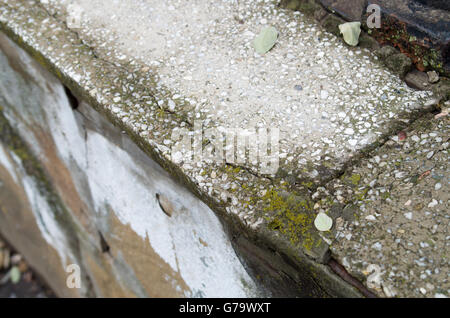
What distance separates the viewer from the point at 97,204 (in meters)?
2.15

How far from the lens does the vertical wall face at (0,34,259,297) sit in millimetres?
1536

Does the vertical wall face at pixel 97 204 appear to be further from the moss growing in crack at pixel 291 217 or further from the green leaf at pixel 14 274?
the green leaf at pixel 14 274

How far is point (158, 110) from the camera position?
1388 millimetres

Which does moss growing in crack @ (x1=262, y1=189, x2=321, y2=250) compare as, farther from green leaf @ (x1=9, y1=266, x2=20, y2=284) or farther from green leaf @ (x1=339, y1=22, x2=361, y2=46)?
green leaf @ (x1=9, y1=266, x2=20, y2=284)

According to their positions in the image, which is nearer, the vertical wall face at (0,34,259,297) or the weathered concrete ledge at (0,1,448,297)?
the weathered concrete ledge at (0,1,448,297)

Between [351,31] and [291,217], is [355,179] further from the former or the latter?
[351,31]

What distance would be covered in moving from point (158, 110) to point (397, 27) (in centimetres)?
84

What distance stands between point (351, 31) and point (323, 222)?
0.71 metres

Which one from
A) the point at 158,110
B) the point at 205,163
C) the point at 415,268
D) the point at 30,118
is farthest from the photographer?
the point at 30,118

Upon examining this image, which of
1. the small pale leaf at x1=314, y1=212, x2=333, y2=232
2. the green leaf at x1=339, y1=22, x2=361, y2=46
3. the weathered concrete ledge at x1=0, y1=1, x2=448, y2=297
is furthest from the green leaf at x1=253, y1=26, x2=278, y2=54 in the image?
the small pale leaf at x1=314, y1=212, x2=333, y2=232

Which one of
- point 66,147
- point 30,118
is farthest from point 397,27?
point 30,118

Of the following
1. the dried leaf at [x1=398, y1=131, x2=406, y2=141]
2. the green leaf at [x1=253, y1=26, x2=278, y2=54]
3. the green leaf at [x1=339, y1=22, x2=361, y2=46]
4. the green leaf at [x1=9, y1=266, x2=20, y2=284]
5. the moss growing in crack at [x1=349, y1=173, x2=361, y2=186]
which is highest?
the green leaf at [x1=339, y1=22, x2=361, y2=46]

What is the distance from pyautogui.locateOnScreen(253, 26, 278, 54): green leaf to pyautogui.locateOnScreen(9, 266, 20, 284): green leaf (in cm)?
329
